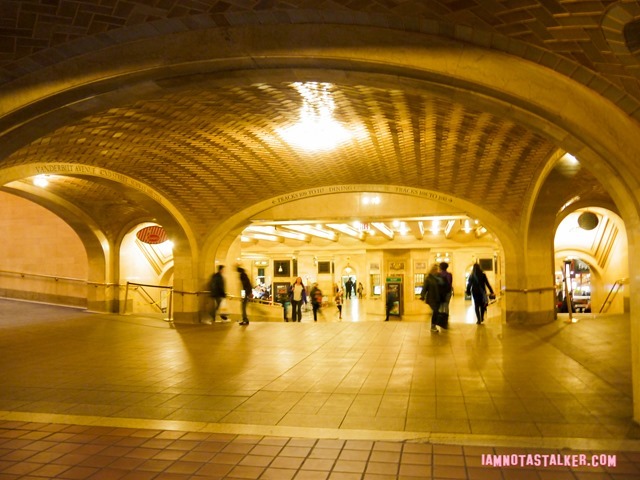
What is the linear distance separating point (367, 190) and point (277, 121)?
5.13 meters

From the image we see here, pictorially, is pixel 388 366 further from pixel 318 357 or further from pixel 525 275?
pixel 525 275

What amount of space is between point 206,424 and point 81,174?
7536mm

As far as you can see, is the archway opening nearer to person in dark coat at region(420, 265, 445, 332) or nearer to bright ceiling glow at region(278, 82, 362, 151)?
bright ceiling glow at region(278, 82, 362, 151)

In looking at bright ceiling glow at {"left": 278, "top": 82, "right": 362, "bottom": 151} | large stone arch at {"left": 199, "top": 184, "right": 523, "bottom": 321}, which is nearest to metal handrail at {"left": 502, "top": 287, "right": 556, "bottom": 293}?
large stone arch at {"left": 199, "top": 184, "right": 523, "bottom": 321}

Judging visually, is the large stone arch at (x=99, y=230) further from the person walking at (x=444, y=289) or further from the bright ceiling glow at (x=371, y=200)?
Result: the person walking at (x=444, y=289)

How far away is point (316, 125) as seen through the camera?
29.5ft

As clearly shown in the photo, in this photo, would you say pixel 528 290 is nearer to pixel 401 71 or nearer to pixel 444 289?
pixel 444 289

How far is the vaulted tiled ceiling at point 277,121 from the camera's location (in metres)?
4.23

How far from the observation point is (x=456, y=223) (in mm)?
19656

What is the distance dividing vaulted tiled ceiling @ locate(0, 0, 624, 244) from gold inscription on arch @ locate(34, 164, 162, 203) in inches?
6.8

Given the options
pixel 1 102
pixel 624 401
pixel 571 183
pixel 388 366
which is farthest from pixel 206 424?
pixel 571 183

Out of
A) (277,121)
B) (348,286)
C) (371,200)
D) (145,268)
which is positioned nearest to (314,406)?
(277,121)

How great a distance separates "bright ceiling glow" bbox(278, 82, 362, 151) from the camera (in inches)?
285

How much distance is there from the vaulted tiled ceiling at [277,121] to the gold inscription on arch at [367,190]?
236 mm
